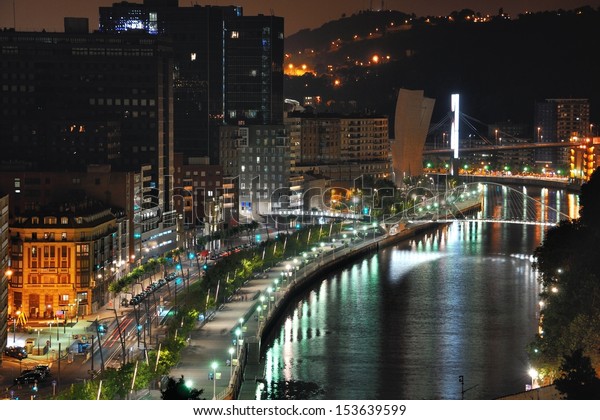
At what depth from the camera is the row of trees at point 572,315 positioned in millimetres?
6770

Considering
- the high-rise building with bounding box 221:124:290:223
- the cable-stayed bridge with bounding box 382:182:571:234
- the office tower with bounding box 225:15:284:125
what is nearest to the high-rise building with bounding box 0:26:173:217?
the high-rise building with bounding box 221:124:290:223

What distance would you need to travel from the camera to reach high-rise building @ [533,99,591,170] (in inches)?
1270

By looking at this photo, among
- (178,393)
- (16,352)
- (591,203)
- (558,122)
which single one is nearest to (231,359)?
(16,352)

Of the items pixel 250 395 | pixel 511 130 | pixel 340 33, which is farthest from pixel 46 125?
pixel 340 33

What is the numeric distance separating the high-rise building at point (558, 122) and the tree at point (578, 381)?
83.3 ft

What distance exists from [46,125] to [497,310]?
576cm

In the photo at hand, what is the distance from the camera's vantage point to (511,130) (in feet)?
110

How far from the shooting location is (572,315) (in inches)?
337

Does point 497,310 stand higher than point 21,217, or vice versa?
point 21,217

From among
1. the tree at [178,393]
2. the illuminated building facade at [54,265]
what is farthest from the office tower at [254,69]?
the tree at [178,393]

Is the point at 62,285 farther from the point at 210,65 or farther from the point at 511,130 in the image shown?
the point at 511,130

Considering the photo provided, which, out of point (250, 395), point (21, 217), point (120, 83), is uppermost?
point (120, 83)

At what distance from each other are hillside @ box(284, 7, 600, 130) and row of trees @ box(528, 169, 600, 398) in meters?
21.7

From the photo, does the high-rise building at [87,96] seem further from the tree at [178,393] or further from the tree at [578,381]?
the tree at [578,381]
